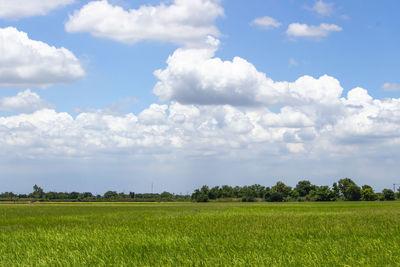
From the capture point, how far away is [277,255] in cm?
1333

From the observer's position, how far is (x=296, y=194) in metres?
162

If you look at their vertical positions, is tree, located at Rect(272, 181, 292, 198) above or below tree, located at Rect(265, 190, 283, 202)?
above

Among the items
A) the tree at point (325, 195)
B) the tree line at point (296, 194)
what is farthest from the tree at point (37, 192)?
the tree at point (325, 195)

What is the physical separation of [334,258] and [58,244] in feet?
39.7

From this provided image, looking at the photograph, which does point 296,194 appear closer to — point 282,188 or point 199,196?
point 282,188

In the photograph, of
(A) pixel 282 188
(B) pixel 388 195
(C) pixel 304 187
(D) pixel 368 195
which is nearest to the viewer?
(B) pixel 388 195

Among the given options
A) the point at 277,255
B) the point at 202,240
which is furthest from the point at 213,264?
the point at 202,240

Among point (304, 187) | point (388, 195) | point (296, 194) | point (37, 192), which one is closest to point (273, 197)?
point (296, 194)

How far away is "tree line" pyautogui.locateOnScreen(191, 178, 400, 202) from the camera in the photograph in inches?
5837

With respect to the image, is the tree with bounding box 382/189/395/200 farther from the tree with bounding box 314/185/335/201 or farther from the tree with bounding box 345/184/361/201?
the tree with bounding box 314/185/335/201

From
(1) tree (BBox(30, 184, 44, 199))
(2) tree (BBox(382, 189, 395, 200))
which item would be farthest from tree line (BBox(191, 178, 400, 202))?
(1) tree (BBox(30, 184, 44, 199))

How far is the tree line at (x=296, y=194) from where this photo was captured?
148250 mm

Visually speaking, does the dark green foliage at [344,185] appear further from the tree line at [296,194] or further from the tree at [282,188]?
the tree at [282,188]

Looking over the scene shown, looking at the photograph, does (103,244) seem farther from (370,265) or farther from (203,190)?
(203,190)
